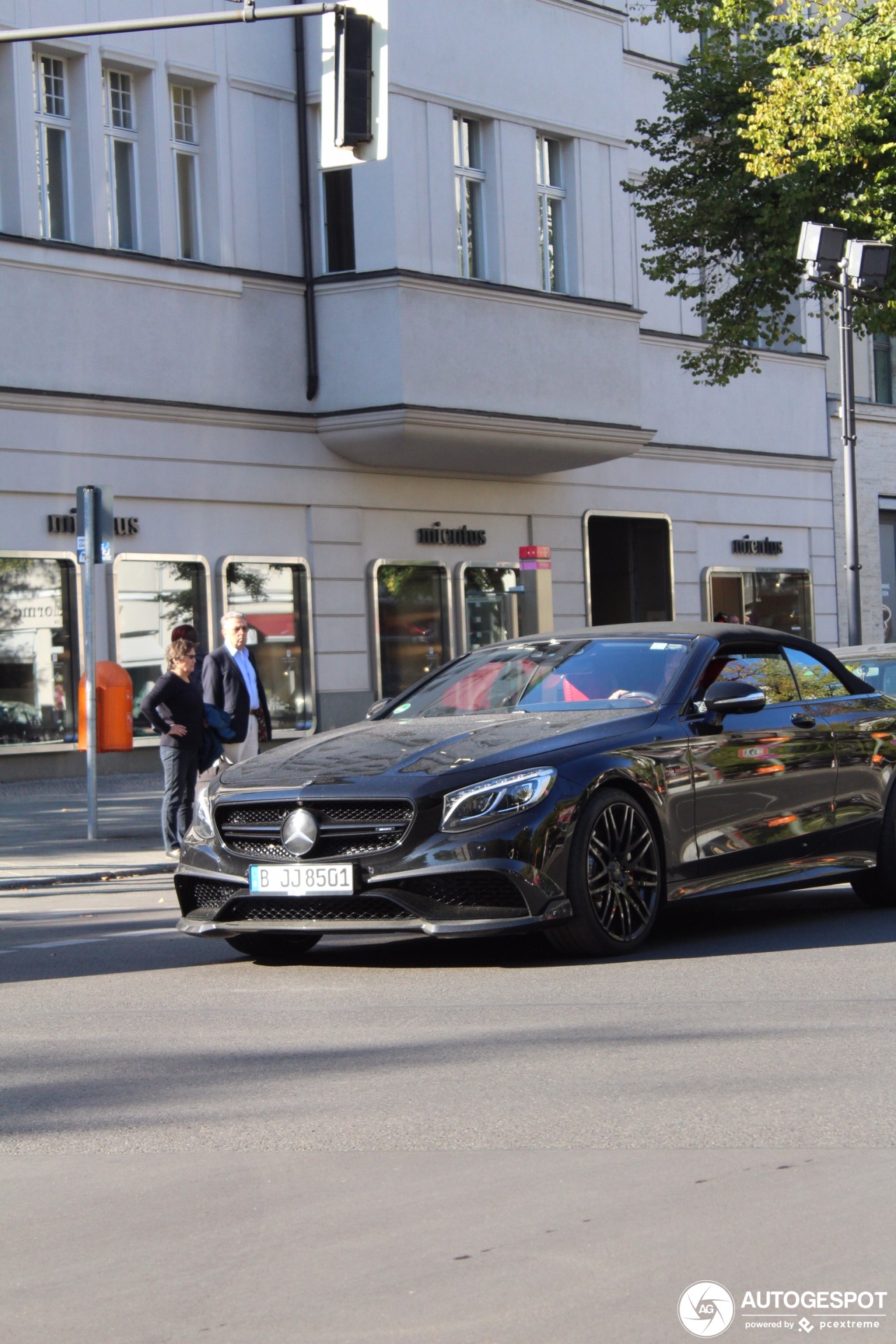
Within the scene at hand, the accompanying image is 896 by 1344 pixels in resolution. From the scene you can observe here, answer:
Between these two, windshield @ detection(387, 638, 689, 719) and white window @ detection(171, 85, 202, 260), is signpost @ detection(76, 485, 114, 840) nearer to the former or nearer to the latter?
windshield @ detection(387, 638, 689, 719)

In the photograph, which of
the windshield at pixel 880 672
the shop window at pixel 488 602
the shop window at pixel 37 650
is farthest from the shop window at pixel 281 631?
the windshield at pixel 880 672

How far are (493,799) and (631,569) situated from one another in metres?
21.6

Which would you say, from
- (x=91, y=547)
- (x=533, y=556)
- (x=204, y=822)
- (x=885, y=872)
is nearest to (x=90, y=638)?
(x=91, y=547)

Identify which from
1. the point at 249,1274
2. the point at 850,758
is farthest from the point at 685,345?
the point at 249,1274

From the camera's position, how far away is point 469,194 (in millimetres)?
25188

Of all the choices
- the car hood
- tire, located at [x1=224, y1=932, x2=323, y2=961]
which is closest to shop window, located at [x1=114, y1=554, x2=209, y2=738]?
tire, located at [x1=224, y1=932, x2=323, y2=961]

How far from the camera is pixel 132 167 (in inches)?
883

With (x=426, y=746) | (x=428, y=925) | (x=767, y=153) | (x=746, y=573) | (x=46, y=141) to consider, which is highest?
(x=46, y=141)

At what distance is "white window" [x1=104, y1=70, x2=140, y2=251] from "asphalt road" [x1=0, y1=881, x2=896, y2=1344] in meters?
14.5

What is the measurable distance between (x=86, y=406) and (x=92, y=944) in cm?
1204

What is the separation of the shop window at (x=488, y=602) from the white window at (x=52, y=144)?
282 inches

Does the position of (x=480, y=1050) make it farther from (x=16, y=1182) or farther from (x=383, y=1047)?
(x=16, y=1182)

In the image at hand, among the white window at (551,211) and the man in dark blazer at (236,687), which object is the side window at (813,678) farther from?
the white window at (551,211)

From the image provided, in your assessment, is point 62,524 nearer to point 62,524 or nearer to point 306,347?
point 62,524
